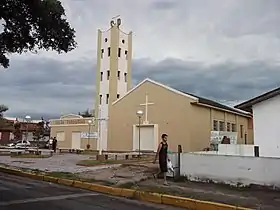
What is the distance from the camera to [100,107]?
39469mm

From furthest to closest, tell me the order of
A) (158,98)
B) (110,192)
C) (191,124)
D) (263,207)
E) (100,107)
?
(100,107), (158,98), (191,124), (110,192), (263,207)

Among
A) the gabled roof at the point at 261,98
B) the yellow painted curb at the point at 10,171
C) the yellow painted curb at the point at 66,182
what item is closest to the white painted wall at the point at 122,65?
the yellow painted curb at the point at 10,171

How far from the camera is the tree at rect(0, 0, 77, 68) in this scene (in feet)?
30.7

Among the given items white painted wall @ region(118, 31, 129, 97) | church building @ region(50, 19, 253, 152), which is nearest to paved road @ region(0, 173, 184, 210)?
church building @ region(50, 19, 253, 152)

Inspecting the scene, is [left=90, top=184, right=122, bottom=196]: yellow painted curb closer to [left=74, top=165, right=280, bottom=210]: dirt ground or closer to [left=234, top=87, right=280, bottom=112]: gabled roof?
[left=74, top=165, right=280, bottom=210]: dirt ground

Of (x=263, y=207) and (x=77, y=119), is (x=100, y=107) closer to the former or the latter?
(x=77, y=119)

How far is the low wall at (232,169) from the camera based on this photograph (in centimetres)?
1066

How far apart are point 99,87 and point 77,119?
→ 4501 mm

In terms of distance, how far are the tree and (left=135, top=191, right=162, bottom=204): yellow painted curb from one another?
4464 millimetres

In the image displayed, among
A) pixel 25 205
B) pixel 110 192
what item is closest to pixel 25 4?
pixel 25 205

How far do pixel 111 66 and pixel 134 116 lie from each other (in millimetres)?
7148

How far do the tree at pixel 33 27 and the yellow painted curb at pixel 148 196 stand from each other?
4.46 meters

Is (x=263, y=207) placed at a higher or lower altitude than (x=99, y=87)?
lower

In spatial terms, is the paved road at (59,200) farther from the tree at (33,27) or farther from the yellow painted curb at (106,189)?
the tree at (33,27)
